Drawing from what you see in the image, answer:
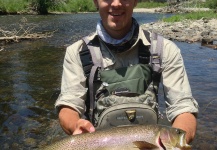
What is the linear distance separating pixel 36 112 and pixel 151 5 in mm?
86741

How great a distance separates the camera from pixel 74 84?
318 cm

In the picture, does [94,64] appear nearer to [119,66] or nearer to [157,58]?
[119,66]

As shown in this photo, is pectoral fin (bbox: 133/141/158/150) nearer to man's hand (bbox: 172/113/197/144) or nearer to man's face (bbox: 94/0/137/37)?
man's hand (bbox: 172/113/197/144)

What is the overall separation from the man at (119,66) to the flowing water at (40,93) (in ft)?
9.37

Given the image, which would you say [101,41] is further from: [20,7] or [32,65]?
[20,7]

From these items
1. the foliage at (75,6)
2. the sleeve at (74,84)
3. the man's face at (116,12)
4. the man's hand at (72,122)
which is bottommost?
the foliage at (75,6)

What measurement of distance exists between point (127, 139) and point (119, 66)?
1.03m

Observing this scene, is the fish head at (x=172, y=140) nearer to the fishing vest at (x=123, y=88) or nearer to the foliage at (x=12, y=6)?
the fishing vest at (x=123, y=88)

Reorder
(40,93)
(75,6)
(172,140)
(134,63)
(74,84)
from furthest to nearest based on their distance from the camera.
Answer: (75,6) → (40,93) → (134,63) → (74,84) → (172,140)

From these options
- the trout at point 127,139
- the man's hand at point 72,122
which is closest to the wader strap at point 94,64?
the man's hand at point 72,122

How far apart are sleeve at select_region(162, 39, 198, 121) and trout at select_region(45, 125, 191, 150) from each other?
1.82ft

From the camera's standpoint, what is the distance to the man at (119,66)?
3010 millimetres

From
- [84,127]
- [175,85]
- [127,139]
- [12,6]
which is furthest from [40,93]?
[12,6]

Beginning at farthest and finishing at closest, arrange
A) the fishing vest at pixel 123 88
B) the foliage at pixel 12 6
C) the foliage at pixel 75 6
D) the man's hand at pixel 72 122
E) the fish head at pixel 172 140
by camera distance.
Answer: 1. the foliage at pixel 75 6
2. the foliage at pixel 12 6
3. the fishing vest at pixel 123 88
4. the man's hand at pixel 72 122
5. the fish head at pixel 172 140
